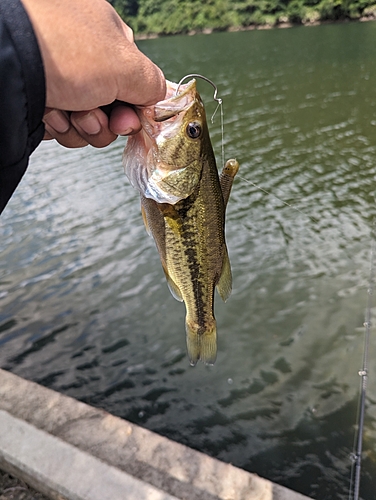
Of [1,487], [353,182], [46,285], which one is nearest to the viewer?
[1,487]

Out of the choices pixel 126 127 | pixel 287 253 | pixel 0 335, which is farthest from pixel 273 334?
pixel 126 127

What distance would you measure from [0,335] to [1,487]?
10.9ft

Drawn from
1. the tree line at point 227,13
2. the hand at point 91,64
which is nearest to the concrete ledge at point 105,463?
the hand at point 91,64

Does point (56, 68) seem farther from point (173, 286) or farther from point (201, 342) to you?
point (201, 342)

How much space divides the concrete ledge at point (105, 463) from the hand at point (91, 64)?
221 cm

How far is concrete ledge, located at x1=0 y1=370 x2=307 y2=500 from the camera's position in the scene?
2.79 metres

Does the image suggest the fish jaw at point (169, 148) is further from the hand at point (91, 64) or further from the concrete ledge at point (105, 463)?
the concrete ledge at point (105, 463)

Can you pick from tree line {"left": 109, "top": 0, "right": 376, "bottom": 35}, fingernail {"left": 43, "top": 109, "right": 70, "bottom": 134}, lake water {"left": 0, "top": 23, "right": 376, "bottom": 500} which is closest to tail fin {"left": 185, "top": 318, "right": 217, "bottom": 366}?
fingernail {"left": 43, "top": 109, "right": 70, "bottom": 134}

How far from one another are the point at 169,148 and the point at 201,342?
3.73 ft

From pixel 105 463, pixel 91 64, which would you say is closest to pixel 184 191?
pixel 91 64

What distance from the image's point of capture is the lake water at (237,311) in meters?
4.50

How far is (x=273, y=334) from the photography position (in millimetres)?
5699

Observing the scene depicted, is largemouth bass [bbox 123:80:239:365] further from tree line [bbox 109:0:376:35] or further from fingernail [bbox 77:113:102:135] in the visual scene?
tree line [bbox 109:0:376:35]

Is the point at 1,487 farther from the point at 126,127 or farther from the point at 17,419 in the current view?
the point at 126,127
